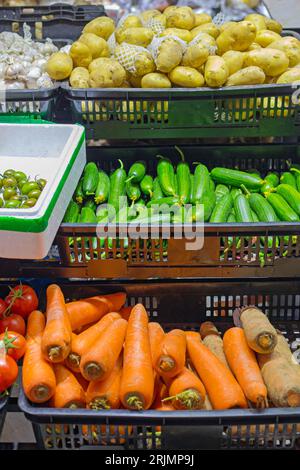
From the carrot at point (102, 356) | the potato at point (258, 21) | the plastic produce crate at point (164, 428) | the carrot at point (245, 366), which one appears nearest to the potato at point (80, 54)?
the potato at point (258, 21)

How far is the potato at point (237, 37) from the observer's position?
242cm

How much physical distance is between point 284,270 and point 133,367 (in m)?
0.62

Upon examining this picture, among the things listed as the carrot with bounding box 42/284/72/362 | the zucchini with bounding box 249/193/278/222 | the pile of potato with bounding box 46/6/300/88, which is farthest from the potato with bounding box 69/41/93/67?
the carrot with bounding box 42/284/72/362

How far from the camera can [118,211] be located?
2.24 metres

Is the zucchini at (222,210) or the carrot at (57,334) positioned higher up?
the zucchini at (222,210)

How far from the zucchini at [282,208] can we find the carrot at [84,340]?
70cm

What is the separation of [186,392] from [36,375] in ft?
1.47

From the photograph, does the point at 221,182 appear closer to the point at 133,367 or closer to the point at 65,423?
the point at 133,367

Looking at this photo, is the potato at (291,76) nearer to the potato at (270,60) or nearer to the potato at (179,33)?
the potato at (270,60)

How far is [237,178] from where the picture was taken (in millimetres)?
2369

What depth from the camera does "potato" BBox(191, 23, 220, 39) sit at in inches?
99.3

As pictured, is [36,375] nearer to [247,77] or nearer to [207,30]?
[247,77]

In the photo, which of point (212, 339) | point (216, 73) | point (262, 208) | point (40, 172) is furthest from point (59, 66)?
point (212, 339)

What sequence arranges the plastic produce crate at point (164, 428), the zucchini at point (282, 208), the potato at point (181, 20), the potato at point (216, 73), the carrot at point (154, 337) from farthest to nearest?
the potato at point (181, 20), the potato at point (216, 73), the zucchini at point (282, 208), the carrot at point (154, 337), the plastic produce crate at point (164, 428)
